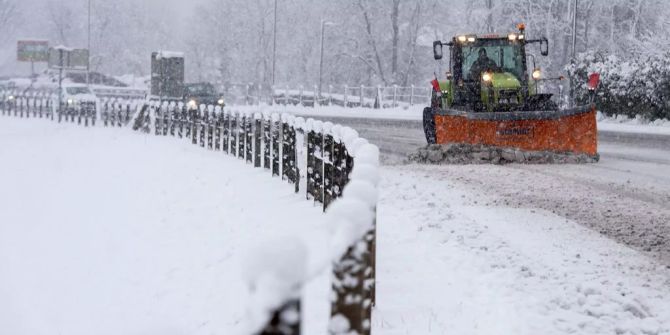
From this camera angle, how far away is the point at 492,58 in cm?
1730

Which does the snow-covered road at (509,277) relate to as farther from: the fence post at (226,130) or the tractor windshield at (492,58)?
the fence post at (226,130)

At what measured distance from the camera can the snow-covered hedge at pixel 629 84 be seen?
29.0m

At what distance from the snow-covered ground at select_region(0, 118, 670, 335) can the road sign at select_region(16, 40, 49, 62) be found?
63.6 meters

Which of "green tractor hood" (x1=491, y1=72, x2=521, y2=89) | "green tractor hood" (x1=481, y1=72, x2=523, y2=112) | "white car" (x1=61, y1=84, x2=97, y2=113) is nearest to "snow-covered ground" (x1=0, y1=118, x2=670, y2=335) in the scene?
"green tractor hood" (x1=481, y1=72, x2=523, y2=112)

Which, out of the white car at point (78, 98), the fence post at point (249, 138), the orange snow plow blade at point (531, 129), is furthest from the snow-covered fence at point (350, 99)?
the orange snow plow blade at point (531, 129)

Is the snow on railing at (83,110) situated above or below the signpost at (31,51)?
below

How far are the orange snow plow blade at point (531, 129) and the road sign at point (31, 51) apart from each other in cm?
6697

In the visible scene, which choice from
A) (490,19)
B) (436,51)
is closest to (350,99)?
(490,19)

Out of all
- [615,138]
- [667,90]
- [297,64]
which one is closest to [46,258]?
[615,138]

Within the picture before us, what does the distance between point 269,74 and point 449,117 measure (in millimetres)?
60342

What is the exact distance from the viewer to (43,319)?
8.73m

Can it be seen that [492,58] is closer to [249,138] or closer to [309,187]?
[249,138]

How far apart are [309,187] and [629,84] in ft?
74.1

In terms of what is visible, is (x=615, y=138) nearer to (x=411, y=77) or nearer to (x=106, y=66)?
(x=411, y=77)
